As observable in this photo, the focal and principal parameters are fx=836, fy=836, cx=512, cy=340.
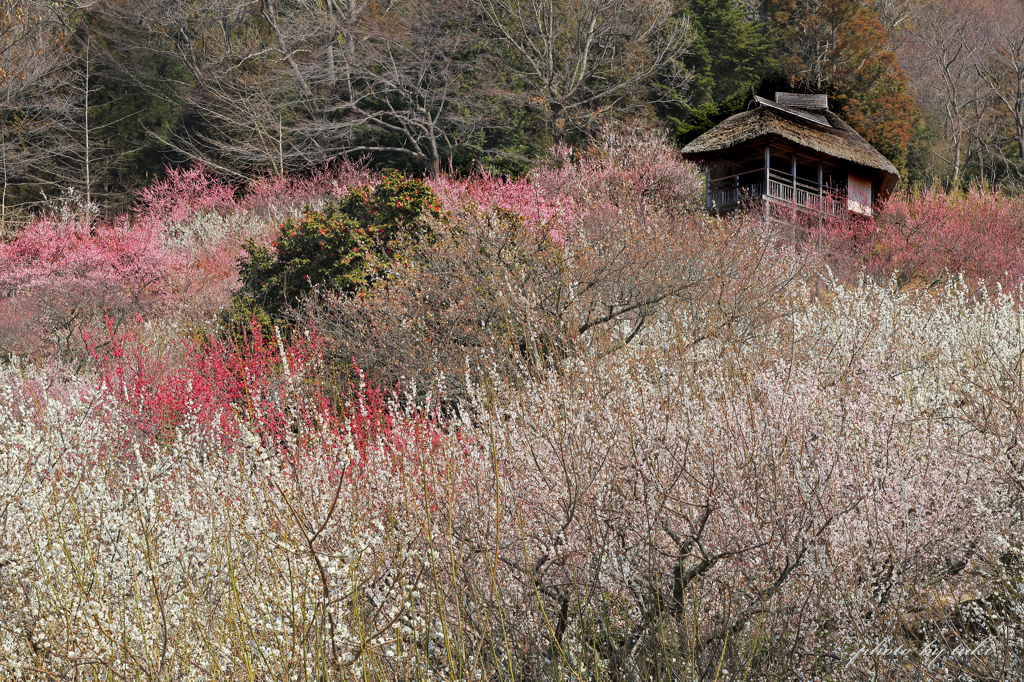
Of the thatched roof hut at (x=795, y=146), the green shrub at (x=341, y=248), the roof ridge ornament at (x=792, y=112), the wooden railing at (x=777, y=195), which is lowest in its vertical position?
the green shrub at (x=341, y=248)

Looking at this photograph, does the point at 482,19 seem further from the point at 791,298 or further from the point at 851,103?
the point at 791,298

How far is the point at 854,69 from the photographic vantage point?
27.2 m

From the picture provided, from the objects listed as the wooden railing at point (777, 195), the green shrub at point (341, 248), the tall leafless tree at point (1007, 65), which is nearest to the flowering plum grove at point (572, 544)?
the green shrub at point (341, 248)

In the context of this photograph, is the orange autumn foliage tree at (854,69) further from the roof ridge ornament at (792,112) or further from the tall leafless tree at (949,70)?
the roof ridge ornament at (792,112)

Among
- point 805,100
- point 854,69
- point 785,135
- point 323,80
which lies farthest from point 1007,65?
point 323,80

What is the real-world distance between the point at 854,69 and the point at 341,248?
878 inches

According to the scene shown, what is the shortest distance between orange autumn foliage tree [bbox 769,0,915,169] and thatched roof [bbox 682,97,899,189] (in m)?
3.64

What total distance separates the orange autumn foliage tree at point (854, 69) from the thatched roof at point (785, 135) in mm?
3640

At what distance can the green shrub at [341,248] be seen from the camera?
1091 cm

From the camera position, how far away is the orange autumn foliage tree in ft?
87.2

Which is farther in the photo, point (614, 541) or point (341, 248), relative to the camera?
point (341, 248)

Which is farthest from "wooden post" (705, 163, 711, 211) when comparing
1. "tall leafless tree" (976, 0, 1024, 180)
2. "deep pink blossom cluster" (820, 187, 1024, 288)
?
"tall leafless tree" (976, 0, 1024, 180)

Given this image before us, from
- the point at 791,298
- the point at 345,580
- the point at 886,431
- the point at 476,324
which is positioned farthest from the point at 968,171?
the point at 345,580

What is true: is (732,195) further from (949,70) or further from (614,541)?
(614,541)
